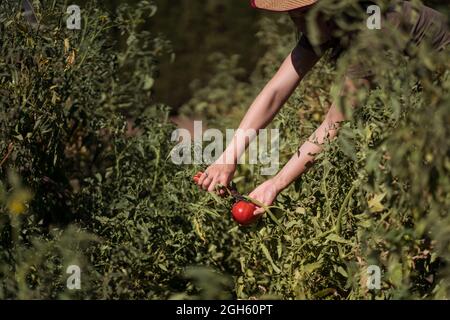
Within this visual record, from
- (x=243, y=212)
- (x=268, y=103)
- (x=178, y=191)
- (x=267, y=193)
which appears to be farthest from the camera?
(x=178, y=191)

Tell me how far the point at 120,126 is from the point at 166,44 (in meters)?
0.81

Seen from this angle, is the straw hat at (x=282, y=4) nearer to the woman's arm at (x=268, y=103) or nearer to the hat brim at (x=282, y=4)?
the hat brim at (x=282, y=4)

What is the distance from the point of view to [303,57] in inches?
130

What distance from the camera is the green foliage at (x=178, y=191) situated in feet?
7.77

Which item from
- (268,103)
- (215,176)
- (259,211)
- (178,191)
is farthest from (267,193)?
(178,191)

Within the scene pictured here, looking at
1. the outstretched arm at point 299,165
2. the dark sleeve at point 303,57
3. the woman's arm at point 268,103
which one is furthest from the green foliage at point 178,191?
the dark sleeve at point 303,57

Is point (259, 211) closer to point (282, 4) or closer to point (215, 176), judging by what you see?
point (215, 176)

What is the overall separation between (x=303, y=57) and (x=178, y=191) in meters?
0.76

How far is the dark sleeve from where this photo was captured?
3.28 m

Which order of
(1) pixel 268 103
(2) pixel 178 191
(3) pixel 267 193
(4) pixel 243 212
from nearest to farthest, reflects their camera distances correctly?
→ (4) pixel 243 212 < (3) pixel 267 193 < (1) pixel 268 103 < (2) pixel 178 191

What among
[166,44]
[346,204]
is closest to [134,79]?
[166,44]

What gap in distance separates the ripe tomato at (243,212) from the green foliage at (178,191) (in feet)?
0.29

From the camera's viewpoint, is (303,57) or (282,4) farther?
(303,57)

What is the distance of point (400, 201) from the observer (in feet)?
7.75
